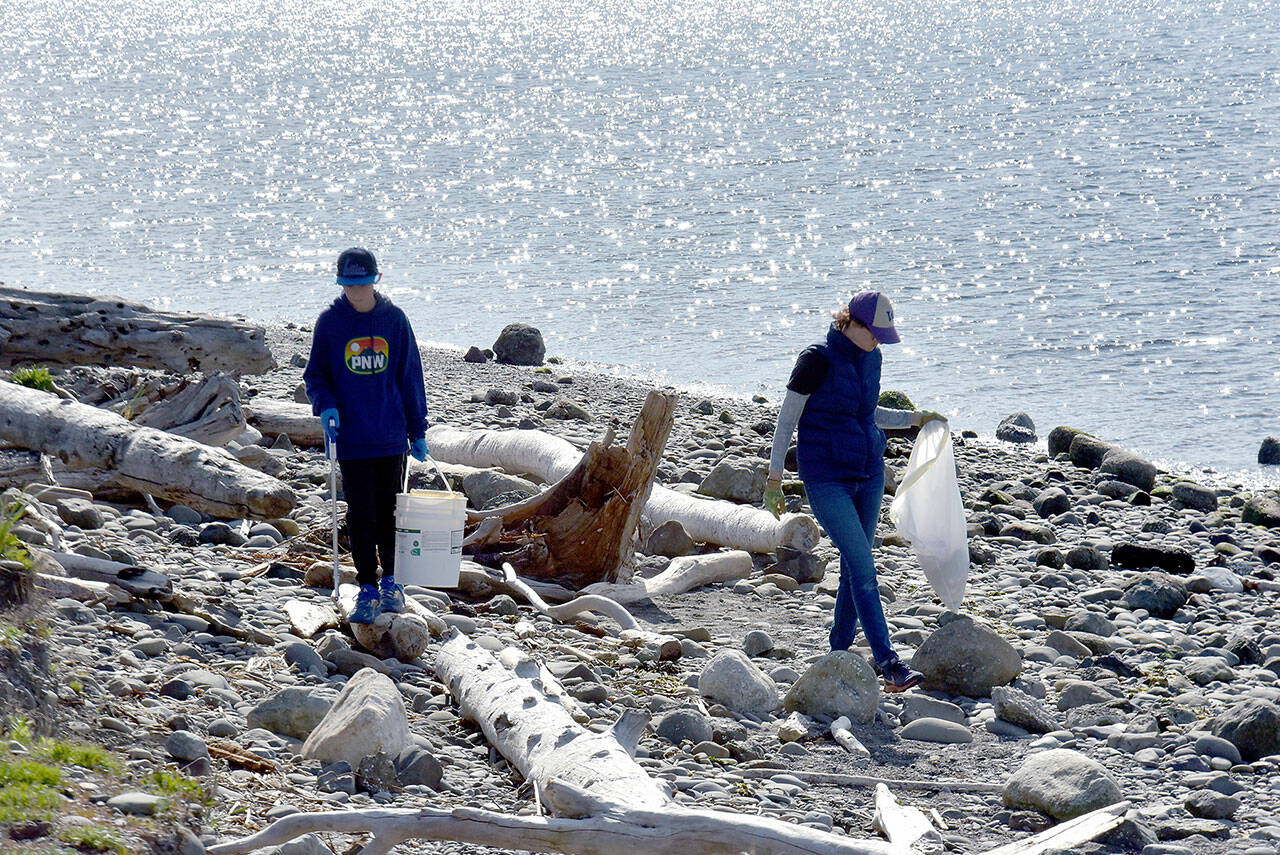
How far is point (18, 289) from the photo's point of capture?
10.0 m

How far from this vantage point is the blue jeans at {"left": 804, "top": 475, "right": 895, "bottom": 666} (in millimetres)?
7074

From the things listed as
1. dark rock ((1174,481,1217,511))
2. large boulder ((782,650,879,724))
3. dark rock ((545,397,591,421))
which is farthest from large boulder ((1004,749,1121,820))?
dark rock ((545,397,591,421))

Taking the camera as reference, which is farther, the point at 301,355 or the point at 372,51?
the point at 372,51

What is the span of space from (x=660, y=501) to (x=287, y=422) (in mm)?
3346

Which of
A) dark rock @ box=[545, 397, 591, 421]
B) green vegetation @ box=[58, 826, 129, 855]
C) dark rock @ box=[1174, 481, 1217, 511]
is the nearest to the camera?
green vegetation @ box=[58, 826, 129, 855]

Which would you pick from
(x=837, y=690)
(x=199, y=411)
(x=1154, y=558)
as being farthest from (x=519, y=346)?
(x=837, y=690)

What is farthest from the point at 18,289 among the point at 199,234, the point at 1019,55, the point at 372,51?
the point at 372,51

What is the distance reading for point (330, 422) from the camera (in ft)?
22.6

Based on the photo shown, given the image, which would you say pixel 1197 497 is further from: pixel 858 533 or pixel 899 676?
pixel 858 533

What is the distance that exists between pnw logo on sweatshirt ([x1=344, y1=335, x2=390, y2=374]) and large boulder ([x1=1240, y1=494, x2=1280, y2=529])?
8761 millimetres

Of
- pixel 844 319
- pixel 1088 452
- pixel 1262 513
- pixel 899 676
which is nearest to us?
pixel 844 319

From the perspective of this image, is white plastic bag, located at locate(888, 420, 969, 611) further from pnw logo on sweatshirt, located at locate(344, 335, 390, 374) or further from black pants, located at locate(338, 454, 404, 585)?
pnw logo on sweatshirt, located at locate(344, 335, 390, 374)

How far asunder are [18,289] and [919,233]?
2278 cm

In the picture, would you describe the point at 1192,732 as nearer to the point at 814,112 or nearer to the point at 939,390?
the point at 939,390
